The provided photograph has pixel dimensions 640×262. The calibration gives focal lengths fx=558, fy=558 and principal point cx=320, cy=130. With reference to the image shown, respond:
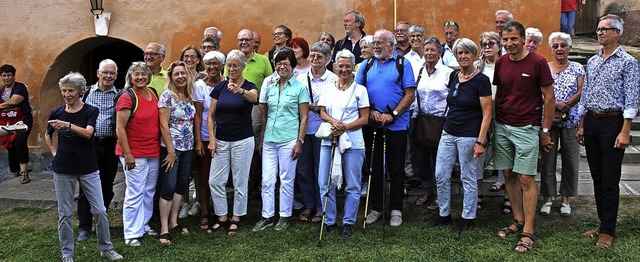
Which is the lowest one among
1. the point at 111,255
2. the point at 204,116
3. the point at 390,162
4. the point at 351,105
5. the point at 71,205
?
the point at 111,255

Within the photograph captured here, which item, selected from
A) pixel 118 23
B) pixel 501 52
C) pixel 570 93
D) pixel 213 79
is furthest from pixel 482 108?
pixel 118 23

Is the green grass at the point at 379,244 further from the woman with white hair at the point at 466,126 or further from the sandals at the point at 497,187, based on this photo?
the sandals at the point at 497,187

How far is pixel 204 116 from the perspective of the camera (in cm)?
539

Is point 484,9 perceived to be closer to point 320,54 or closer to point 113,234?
point 320,54

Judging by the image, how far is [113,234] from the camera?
17.4ft

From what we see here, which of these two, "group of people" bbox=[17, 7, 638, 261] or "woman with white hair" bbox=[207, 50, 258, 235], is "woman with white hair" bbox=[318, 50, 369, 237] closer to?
"group of people" bbox=[17, 7, 638, 261]

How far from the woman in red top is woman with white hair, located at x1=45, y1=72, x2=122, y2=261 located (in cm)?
30

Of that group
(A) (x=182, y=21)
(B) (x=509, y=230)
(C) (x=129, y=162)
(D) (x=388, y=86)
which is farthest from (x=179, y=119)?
(A) (x=182, y=21)

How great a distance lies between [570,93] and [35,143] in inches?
313

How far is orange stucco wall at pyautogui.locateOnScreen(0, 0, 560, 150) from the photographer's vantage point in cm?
806

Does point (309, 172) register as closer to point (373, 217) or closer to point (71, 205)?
point (373, 217)

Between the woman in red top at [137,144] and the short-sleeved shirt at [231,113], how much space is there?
56 centimetres

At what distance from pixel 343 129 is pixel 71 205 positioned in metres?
2.34

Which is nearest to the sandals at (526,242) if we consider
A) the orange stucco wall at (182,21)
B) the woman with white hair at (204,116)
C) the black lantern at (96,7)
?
the woman with white hair at (204,116)
